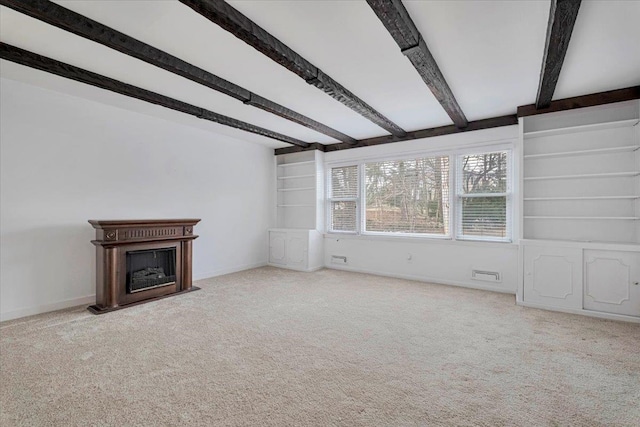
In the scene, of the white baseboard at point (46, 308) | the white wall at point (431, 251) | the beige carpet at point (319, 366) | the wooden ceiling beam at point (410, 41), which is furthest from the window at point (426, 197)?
the white baseboard at point (46, 308)

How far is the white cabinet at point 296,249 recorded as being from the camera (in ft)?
18.5

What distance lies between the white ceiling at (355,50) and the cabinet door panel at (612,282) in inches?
73.5

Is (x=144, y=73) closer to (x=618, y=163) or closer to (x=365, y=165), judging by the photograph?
(x=365, y=165)

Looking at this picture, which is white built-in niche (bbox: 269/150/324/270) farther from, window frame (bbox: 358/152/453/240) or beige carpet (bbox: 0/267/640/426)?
beige carpet (bbox: 0/267/640/426)

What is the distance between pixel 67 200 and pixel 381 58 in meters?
3.87

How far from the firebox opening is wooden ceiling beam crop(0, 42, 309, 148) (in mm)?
1865

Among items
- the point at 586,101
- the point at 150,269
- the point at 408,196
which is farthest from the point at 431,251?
the point at 150,269

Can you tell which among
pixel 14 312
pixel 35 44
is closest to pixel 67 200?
pixel 14 312

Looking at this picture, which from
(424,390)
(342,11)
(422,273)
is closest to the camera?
(424,390)

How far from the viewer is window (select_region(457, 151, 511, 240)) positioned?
169 inches

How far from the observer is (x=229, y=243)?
5465 millimetres

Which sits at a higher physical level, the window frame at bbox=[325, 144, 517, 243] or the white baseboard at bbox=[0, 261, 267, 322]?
the window frame at bbox=[325, 144, 517, 243]

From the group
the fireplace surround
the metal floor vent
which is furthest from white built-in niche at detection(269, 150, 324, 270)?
the metal floor vent

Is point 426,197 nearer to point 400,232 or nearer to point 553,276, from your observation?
point 400,232
